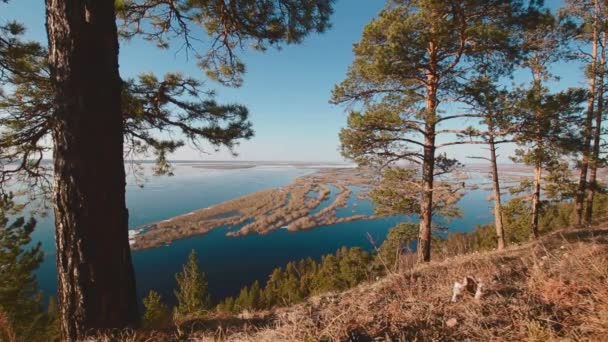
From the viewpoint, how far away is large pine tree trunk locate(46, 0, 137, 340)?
212cm

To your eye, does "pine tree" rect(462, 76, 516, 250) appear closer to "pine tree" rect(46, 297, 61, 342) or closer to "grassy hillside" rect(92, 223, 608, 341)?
"grassy hillside" rect(92, 223, 608, 341)

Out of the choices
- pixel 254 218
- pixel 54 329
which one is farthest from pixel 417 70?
pixel 254 218

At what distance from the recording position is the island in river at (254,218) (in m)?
49.0

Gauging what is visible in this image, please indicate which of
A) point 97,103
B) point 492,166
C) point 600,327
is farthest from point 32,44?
point 492,166

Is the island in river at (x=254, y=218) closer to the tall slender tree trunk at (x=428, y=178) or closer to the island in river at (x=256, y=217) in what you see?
the island in river at (x=256, y=217)

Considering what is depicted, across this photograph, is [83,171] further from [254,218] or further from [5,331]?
[254,218]

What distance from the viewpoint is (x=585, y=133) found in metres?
6.91

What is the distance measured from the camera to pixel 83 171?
2125 millimetres

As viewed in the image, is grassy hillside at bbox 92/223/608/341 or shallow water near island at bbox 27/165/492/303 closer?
grassy hillside at bbox 92/223/608/341

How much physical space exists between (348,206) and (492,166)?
65.3 m

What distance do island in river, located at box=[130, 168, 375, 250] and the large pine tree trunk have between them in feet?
144

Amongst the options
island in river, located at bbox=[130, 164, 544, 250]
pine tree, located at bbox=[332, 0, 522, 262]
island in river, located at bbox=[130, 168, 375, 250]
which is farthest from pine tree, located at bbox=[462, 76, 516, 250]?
island in river, located at bbox=[130, 168, 375, 250]

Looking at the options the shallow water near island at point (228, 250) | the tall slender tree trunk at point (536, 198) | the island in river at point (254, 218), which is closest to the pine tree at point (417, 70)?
the tall slender tree trunk at point (536, 198)

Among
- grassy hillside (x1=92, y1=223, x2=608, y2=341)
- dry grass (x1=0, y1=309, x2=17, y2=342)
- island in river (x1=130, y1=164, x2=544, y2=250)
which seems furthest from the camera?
island in river (x1=130, y1=164, x2=544, y2=250)
